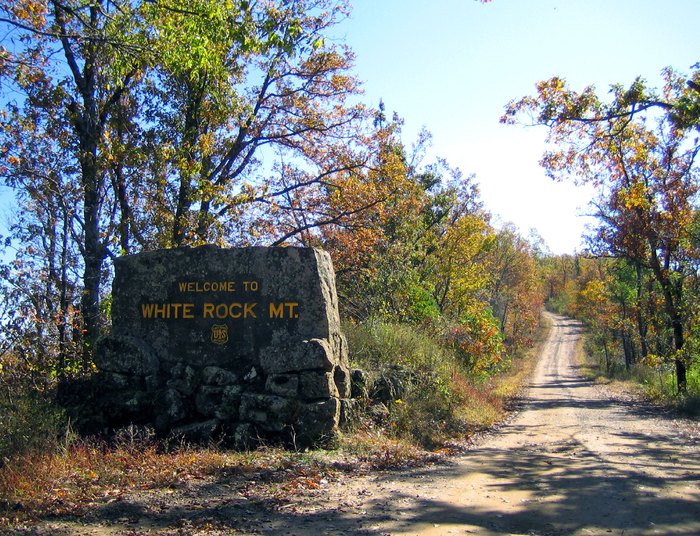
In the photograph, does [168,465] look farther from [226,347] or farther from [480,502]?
[480,502]

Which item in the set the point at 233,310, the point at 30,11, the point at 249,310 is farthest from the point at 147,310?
the point at 30,11

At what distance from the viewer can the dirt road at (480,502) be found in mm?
5664

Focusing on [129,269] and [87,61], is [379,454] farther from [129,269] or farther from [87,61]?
[87,61]

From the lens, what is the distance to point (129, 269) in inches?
416

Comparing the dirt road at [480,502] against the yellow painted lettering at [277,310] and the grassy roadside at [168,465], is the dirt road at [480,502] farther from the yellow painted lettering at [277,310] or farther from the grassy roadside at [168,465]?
the yellow painted lettering at [277,310]

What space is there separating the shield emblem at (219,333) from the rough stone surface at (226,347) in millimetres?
16

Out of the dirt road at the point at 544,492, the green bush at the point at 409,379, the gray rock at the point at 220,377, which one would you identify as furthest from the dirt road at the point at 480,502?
the gray rock at the point at 220,377

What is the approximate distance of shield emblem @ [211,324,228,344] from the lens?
1011cm

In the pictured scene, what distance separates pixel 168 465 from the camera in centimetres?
764

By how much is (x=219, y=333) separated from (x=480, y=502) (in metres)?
5.17

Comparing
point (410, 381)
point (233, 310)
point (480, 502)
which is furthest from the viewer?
point (410, 381)

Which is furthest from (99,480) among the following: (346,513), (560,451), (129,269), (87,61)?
(87,61)

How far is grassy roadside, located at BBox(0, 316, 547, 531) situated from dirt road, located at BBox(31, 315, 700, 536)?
0.34 m

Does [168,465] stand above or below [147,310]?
below
